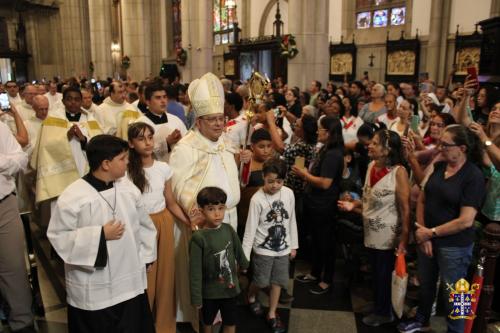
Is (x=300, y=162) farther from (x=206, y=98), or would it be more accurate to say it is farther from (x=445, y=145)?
(x=445, y=145)

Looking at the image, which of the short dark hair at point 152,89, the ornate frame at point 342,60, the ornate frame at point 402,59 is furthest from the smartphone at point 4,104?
the ornate frame at point 342,60

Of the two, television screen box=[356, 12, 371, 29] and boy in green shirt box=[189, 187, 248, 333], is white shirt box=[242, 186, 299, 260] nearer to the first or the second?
boy in green shirt box=[189, 187, 248, 333]

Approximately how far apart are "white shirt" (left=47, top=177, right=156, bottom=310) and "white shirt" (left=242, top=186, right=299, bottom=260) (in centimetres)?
103

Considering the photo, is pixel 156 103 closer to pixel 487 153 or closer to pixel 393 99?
pixel 487 153

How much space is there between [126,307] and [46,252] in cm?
299

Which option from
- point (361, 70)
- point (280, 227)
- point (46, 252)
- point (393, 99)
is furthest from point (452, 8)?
point (46, 252)

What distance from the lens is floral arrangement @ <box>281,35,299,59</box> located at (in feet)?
36.6

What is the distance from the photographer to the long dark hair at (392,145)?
3634 millimetres

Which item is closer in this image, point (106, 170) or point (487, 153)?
point (106, 170)

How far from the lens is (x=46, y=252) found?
534 centimetres

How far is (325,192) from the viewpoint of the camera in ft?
14.2

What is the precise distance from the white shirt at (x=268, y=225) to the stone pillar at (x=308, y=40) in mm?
8061

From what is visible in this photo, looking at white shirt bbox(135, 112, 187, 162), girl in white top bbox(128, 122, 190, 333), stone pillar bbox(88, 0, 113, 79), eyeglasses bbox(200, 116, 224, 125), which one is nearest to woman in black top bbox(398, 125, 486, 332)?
eyeglasses bbox(200, 116, 224, 125)

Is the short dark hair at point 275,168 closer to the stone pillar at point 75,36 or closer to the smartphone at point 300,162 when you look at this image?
the smartphone at point 300,162
